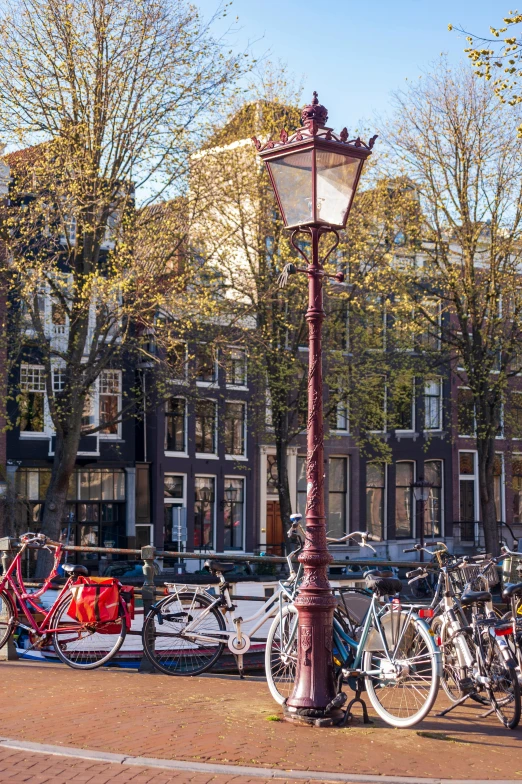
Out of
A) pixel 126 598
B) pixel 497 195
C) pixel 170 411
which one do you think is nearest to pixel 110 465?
pixel 170 411

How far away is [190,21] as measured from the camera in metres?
25.1

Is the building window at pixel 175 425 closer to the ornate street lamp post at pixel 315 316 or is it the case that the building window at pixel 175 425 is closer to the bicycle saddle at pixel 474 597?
the bicycle saddle at pixel 474 597

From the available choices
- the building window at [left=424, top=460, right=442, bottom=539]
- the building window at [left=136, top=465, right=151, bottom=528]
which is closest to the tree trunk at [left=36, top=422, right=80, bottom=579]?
the building window at [left=136, top=465, right=151, bottom=528]

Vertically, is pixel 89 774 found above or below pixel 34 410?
below

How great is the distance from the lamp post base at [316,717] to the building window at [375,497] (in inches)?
1395

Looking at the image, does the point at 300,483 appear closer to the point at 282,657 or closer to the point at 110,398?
the point at 110,398

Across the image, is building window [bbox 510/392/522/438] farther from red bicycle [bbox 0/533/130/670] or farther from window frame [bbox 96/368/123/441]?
red bicycle [bbox 0/533/130/670]

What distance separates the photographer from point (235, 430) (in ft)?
132

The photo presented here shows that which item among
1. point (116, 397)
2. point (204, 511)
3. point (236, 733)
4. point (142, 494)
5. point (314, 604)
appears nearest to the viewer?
point (236, 733)

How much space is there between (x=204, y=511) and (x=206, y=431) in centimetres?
282

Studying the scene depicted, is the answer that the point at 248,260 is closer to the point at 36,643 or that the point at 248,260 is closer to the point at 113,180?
the point at 113,180

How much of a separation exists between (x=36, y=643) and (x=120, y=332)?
1583 cm

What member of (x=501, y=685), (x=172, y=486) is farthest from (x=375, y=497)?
(x=501, y=685)

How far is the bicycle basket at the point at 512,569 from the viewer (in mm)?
10703
